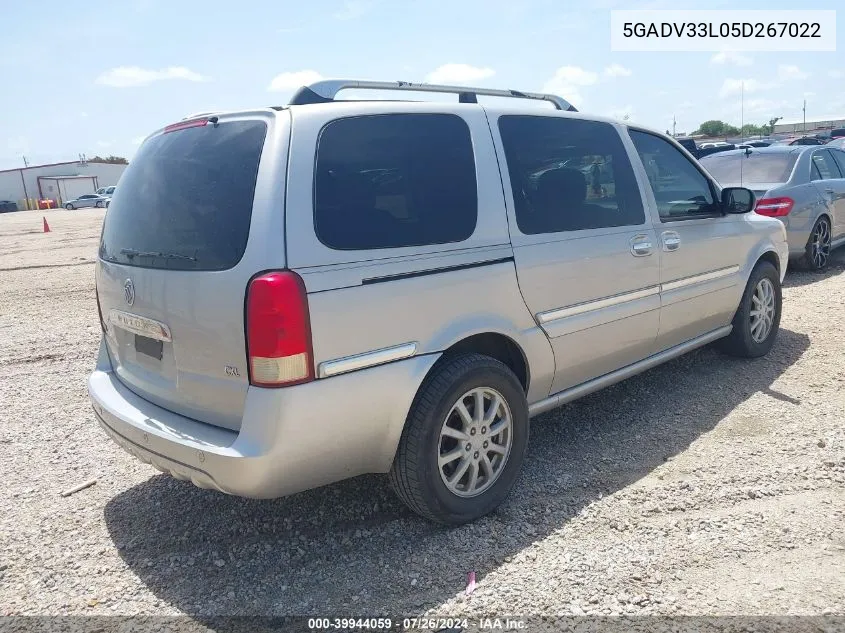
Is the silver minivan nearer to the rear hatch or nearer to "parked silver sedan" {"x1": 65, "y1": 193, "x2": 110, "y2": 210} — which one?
the rear hatch

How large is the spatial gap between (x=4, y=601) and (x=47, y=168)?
79.7m

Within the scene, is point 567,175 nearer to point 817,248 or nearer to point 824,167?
point 817,248

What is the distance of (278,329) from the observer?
253 centimetres

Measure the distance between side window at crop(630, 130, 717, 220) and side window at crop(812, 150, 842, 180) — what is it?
4924mm

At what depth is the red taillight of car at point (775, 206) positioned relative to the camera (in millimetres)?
8039

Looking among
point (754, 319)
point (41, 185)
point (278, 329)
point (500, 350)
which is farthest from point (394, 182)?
point (41, 185)

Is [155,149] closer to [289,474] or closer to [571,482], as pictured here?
[289,474]

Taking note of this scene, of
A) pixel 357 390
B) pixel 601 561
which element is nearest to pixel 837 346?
pixel 601 561

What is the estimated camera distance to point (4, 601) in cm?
283

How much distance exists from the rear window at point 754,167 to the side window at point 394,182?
6522 mm

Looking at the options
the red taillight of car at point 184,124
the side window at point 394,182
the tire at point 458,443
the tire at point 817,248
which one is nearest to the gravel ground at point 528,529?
the tire at point 458,443

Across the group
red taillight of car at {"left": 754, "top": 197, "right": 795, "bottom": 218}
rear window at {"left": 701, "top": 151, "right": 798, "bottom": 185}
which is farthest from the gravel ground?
rear window at {"left": 701, "top": 151, "right": 798, "bottom": 185}

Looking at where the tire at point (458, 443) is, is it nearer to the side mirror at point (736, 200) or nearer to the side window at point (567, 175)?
the side window at point (567, 175)

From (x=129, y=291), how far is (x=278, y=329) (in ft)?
3.14
